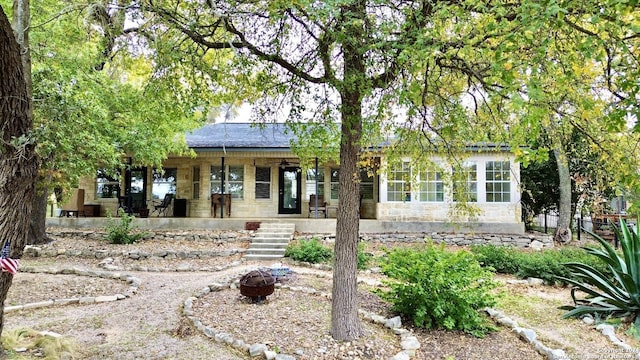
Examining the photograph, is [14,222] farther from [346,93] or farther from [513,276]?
[513,276]

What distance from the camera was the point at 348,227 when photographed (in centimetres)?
451

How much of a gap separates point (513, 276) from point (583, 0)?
7304 millimetres

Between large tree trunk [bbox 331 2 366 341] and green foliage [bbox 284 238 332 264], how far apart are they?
4.91 metres

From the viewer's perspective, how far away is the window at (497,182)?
12711 millimetres

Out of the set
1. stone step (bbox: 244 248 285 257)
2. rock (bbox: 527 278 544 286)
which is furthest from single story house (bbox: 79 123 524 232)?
rock (bbox: 527 278 544 286)

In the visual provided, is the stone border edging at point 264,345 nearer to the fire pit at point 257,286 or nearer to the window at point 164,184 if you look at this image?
the fire pit at point 257,286

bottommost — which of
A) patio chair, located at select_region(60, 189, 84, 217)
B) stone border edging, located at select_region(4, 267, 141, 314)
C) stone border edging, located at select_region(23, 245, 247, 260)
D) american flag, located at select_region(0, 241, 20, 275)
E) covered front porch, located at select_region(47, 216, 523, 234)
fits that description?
stone border edging, located at select_region(4, 267, 141, 314)

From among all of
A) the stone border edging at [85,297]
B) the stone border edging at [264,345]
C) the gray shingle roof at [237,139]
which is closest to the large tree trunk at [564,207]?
the gray shingle roof at [237,139]

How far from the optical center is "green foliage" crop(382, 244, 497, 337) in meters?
4.92

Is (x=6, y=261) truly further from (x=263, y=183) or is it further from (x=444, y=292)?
(x=263, y=183)

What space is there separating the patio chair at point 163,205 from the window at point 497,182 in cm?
1152

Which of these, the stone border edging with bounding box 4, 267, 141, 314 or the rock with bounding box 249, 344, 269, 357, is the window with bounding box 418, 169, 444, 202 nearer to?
the stone border edging with bounding box 4, 267, 141, 314

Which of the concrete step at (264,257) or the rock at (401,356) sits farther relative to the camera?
the concrete step at (264,257)

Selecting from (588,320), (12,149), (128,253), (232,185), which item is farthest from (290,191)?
(12,149)
